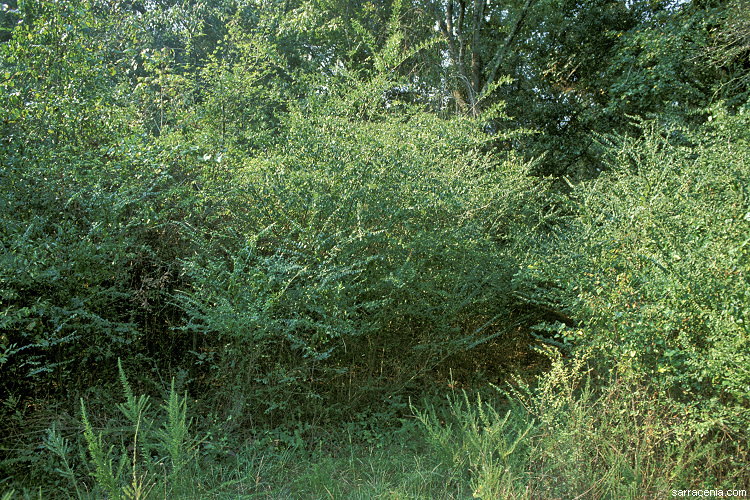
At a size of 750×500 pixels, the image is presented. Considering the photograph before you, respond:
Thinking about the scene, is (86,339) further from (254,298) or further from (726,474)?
(726,474)

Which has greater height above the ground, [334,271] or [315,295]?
[334,271]

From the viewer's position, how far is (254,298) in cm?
430

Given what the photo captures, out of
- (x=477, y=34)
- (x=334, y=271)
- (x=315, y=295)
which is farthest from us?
(x=477, y=34)

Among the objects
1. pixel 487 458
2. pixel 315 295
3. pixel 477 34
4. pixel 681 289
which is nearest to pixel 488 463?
pixel 487 458

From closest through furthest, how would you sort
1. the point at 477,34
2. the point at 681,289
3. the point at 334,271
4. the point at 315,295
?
1. the point at 681,289
2. the point at 315,295
3. the point at 334,271
4. the point at 477,34

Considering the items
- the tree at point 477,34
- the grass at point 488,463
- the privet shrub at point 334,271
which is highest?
the tree at point 477,34

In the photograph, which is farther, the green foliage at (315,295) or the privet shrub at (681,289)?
the green foliage at (315,295)

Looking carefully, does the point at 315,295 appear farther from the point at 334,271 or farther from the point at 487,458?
the point at 487,458

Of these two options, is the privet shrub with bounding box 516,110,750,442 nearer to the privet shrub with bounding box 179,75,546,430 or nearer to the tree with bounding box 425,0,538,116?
the privet shrub with bounding box 179,75,546,430

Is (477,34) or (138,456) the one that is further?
(477,34)

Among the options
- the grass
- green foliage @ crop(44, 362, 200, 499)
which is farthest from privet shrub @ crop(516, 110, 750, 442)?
green foliage @ crop(44, 362, 200, 499)

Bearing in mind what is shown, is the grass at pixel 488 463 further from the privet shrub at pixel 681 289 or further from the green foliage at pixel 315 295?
the privet shrub at pixel 681 289

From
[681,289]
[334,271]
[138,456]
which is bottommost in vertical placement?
[138,456]

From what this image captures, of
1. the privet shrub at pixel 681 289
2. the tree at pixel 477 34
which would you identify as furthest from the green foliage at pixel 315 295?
the tree at pixel 477 34
